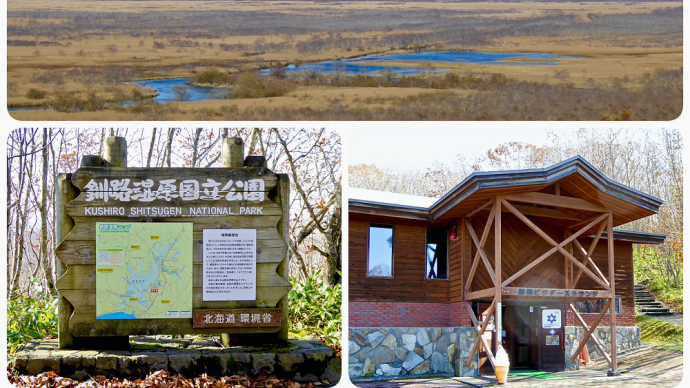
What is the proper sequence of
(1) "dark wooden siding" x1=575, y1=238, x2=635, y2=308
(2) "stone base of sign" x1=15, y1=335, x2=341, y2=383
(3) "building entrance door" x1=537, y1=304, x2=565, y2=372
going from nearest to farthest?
1. (2) "stone base of sign" x1=15, y1=335, x2=341, y2=383
2. (3) "building entrance door" x1=537, y1=304, x2=565, y2=372
3. (1) "dark wooden siding" x1=575, y1=238, x2=635, y2=308

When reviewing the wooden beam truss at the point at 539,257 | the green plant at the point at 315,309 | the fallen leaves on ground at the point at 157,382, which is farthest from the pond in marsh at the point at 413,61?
the fallen leaves on ground at the point at 157,382

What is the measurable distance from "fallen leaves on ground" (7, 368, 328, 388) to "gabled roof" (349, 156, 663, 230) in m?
4.56

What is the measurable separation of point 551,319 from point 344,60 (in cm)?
795

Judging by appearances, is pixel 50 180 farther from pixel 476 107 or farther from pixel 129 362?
pixel 476 107

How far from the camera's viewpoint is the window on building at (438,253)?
445 inches

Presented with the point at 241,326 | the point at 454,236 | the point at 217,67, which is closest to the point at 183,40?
the point at 217,67

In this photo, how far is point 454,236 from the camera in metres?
11.1

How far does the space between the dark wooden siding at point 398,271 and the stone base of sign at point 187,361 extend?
432 centimetres

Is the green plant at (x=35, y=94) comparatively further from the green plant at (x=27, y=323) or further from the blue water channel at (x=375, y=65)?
the green plant at (x=27, y=323)

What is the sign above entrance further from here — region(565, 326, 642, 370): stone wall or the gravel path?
the gravel path

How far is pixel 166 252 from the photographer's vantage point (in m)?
6.13

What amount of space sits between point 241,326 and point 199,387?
2.25ft

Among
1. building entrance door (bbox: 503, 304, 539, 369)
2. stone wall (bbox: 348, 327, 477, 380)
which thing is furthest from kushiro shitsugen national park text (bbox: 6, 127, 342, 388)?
building entrance door (bbox: 503, 304, 539, 369)

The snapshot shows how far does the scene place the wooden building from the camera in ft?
32.2
